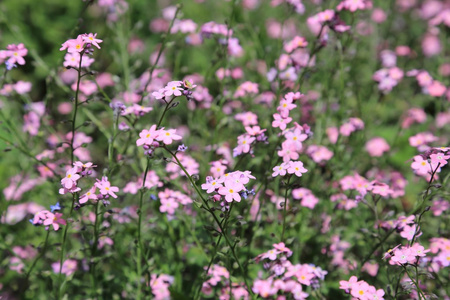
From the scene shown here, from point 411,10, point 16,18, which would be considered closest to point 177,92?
point 16,18

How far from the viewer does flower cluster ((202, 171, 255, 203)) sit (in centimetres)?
222

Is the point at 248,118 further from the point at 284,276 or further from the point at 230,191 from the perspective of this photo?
the point at 230,191

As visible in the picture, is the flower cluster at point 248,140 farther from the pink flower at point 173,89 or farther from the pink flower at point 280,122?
the pink flower at point 173,89

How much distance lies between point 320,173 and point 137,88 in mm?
1584

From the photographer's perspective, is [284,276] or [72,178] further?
[284,276]

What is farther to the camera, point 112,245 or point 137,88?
point 137,88

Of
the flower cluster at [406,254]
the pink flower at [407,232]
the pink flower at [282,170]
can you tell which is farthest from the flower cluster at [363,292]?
the pink flower at [282,170]

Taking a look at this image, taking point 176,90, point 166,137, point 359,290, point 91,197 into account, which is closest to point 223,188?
point 166,137

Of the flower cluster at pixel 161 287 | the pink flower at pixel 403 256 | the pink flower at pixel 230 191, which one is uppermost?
the pink flower at pixel 230 191

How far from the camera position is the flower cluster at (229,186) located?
2.22 m

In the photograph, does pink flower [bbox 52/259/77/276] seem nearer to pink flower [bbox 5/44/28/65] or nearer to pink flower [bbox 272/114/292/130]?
pink flower [bbox 5/44/28/65]

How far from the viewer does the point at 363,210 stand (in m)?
3.64

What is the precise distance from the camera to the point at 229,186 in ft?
7.38

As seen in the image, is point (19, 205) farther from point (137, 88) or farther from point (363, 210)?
point (363, 210)
